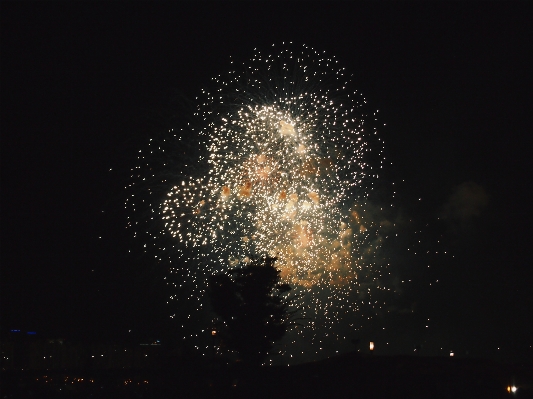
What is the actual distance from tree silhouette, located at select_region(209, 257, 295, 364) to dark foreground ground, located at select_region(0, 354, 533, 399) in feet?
21.8

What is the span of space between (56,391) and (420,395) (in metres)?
7.44

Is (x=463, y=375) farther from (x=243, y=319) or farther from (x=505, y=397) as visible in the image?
(x=243, y=319)

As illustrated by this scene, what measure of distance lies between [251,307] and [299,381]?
26.5 feet

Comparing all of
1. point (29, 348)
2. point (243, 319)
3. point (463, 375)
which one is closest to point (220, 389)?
point (463, 375)

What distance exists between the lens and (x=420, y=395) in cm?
999

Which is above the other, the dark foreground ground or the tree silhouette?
the tree silhouette

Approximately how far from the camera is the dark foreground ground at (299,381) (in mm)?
10250

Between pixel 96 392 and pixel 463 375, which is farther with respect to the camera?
pixel 96 392

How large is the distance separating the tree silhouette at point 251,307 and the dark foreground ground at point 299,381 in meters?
6.64

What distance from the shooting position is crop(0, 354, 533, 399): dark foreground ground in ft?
33.6

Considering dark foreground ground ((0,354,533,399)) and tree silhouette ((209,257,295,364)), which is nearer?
dark foreground ground ((0,354,533,399))

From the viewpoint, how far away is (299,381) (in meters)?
11.5

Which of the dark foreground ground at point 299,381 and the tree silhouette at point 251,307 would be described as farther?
the tree silhouette at point 251,307

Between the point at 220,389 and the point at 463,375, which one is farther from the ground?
the point at 463,375
